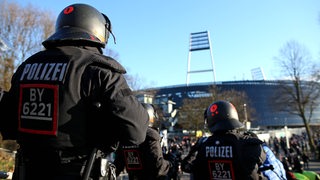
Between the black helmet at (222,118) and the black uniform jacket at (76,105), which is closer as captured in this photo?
the black uniform jacket at (76,105)

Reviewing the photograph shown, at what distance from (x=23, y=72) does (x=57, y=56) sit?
274mm

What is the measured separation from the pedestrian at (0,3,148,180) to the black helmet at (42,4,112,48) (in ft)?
0.48

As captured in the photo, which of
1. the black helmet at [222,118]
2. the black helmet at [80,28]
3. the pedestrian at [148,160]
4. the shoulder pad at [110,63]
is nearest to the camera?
the shoulder pad at [110,63]

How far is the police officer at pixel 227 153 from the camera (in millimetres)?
2928

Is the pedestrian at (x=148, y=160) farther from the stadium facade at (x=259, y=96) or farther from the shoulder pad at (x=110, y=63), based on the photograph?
the stadium facade at (x=259, y=96)

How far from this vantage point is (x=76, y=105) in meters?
1.83

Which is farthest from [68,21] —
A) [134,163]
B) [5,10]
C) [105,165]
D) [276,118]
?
[276,118]

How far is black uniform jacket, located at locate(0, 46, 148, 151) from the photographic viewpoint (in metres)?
1.80

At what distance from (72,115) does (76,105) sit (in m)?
0.07

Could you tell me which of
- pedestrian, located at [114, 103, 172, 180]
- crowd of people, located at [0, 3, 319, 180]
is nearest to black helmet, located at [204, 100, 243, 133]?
pedestrian, located at [114, 103, 172, 180]

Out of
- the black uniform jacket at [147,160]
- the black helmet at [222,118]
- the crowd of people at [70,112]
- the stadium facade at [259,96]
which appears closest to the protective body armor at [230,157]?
the black helmet at [222,118]

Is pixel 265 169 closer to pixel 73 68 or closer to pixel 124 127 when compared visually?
pixel 124 127

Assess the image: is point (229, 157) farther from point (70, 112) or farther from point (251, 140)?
point (70, 112)

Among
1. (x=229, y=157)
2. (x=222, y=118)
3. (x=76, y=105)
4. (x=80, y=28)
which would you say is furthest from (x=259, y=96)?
(x=76, y=105)
